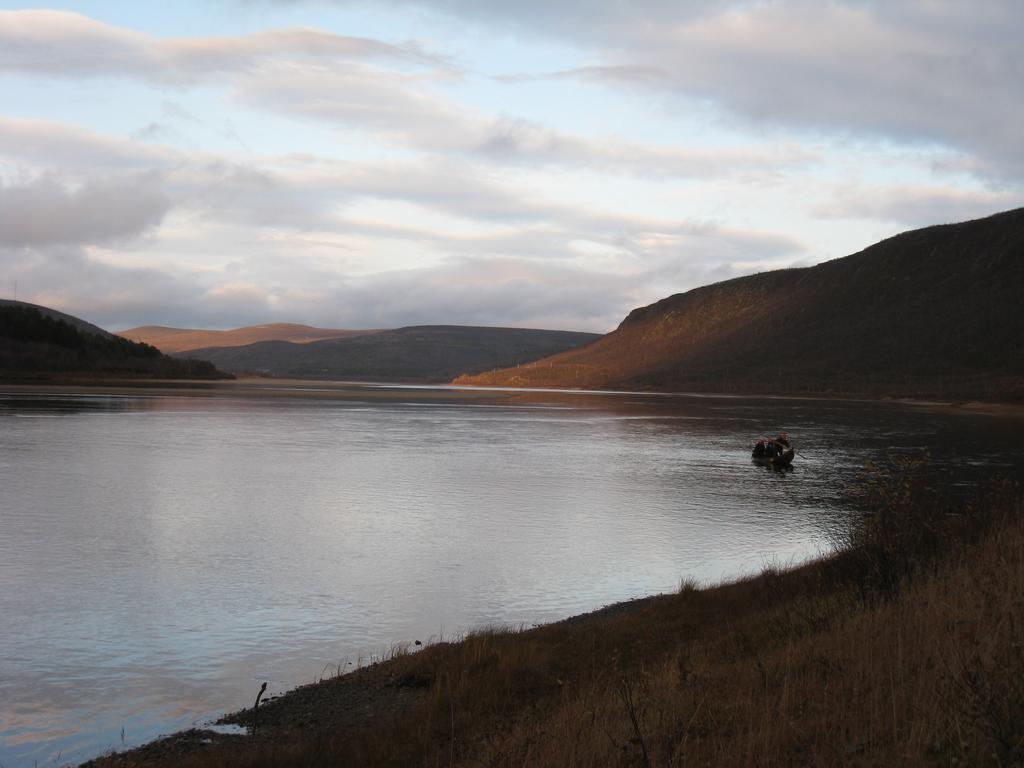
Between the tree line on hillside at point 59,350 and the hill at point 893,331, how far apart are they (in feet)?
308

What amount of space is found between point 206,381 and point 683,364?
304ft

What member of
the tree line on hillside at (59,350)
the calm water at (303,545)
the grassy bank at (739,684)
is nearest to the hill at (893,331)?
the tree line on hillside at (59,350)

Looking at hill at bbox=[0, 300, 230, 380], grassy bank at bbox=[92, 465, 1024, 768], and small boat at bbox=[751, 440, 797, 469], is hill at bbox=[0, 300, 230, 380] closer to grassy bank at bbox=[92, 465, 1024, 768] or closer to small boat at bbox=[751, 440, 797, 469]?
small boat at bbox=[751, 440, 797, 469]

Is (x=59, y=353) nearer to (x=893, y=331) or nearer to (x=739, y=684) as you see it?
(x=893, y=331)

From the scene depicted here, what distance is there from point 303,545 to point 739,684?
45.3ft

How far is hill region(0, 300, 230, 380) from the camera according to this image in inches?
5012

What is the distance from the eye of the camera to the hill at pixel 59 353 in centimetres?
12731

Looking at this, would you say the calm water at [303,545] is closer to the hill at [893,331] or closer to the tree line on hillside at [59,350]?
the tree line on hillside at [59,350]

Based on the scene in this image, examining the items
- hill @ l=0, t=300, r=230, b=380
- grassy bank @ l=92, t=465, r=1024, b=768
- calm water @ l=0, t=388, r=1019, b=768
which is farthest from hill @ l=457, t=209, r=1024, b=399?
grassy bank @ l=92, t=465, r=1024, b=768

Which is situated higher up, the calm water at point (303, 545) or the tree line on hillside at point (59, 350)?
the tree line on hillside at point (59, 350)

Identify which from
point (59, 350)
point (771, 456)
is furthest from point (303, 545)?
point (59, 350)

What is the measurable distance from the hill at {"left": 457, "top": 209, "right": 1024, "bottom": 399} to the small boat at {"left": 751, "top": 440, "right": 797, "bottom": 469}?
284 feet

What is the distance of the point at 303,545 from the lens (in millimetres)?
20469

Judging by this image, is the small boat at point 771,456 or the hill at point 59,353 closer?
the small boat at point 771,456
